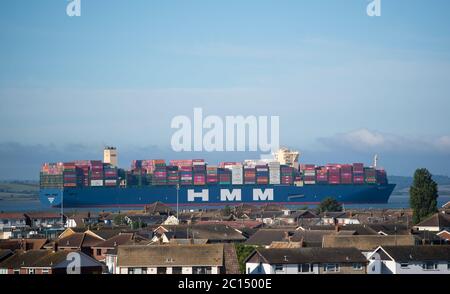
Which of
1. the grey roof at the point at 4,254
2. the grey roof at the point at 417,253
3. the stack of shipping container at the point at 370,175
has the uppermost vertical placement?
the stack of shipping container at the point at 370,175

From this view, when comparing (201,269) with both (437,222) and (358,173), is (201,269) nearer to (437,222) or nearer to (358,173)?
(437,222)

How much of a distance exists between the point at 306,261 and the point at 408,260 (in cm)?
231

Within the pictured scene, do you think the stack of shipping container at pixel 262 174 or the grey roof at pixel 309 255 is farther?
the stack of shipping container at pixel 262 174

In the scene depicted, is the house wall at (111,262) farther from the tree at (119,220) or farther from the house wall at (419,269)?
the tree at (119,220)

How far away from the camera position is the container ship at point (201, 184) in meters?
81.2

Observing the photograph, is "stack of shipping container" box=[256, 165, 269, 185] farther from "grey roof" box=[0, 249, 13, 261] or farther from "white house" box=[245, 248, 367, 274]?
"white house" box=[245, 248, 367, 274]

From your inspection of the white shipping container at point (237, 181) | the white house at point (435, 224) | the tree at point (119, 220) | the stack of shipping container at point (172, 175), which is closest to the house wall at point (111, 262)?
the white house at point (435, 224)

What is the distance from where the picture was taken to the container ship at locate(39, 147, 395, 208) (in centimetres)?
8119

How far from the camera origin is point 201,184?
8369 centimetres

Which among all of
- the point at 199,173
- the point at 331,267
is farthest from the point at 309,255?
the point at 199,173

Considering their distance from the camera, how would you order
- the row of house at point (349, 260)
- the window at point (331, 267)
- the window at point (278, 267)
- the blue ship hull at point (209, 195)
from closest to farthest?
the window at point (278, 267) → the row of house at point (349, 260) → the window at point (331, 267) → the blue ship hull at point (209, 195)

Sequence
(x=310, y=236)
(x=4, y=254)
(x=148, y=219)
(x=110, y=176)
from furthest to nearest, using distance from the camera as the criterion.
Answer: (x=110, y=176) → (x=148, y=219) → (x=310, y=236) → (x=4, y=254)

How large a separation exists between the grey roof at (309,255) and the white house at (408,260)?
43cm

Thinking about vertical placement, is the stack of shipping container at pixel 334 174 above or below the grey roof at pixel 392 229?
above
